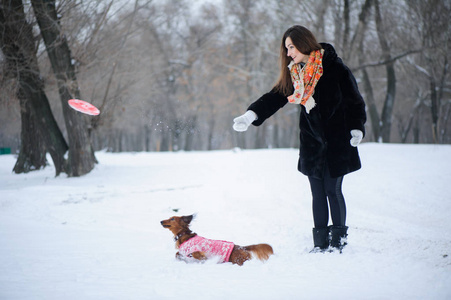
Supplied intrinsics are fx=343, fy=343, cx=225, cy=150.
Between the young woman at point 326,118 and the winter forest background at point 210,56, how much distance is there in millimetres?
2191

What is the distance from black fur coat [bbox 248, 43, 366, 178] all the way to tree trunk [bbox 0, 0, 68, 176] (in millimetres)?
8834

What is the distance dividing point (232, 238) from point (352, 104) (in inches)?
78.3

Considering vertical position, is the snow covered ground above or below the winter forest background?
below

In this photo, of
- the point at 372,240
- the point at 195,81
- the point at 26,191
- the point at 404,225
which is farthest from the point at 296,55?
the point at 195,81

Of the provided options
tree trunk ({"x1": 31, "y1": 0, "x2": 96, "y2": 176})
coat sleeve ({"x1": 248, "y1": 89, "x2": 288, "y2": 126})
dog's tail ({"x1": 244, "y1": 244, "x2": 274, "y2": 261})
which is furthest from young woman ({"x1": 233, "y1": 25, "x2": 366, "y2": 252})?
tree trunk ({"x1": 31, "y1": 0, "x2": 96, "y2": 176})

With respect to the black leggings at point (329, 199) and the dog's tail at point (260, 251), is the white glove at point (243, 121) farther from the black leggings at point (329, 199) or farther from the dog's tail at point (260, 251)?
the dog's tail at point (260, 251)

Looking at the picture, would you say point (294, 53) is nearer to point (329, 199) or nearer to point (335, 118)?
point (335, 118)

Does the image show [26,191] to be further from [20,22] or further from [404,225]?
[404,225]

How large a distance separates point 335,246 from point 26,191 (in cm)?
620

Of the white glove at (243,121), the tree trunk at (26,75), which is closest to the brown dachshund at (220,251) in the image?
the white glove at (243,121)

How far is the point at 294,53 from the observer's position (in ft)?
10.6

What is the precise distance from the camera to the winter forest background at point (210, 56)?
1020 centimetres

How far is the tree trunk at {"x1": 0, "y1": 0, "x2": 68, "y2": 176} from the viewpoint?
30.2 ft

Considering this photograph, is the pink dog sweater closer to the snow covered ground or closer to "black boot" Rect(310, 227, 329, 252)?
the snow covered ground
